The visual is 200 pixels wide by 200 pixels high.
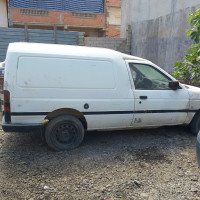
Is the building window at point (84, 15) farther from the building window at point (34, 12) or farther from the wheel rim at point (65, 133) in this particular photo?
the wheel rim at point (65, 133)

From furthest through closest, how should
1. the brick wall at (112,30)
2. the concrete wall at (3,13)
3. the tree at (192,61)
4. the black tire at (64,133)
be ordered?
the brick wall at (112,30) → the concrete wall at (3,13) → the tree at (192,61) → the black tire at (64,133)

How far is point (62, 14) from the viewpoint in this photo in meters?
21.2

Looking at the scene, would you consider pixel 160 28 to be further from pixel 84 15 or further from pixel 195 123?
pixel 84 15

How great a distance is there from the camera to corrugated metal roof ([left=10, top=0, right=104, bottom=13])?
2010 cm

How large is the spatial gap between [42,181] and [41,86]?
1472mm

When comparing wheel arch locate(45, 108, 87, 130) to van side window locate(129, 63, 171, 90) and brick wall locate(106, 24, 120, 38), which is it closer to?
van side window locate(129, 63, 171, 90)

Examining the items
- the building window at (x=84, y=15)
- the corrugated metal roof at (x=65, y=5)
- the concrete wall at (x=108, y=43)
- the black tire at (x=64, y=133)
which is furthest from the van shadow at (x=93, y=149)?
the building window at (x=84, y=15)

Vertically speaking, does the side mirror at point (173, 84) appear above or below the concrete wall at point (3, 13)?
below

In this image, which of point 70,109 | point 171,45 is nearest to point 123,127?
point 70,109

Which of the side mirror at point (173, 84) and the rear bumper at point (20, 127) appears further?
the side mirror at point (173, 84)

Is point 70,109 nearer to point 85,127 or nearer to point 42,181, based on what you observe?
point 85,127

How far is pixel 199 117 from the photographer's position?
4.45 meters

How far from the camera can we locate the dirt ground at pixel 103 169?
2.72 metres

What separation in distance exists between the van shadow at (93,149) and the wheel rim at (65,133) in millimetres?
216
